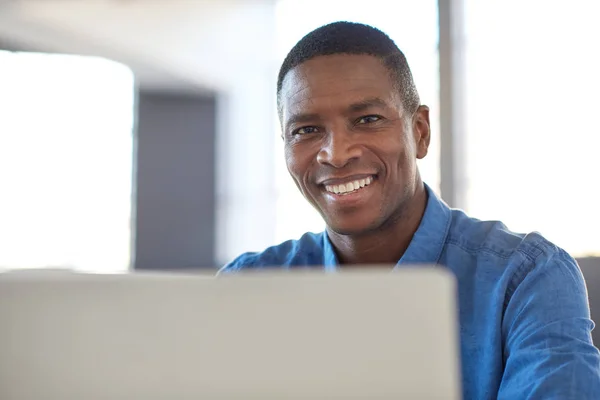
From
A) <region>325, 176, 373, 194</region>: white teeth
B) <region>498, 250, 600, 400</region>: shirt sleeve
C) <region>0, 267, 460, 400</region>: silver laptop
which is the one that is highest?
<region>325, 176, 373, 194</region>: white teeth

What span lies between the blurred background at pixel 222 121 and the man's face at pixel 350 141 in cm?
205

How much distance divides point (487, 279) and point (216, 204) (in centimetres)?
675

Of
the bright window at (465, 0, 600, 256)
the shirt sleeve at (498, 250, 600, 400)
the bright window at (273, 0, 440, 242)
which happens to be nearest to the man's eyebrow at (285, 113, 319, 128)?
the shirt sleeve at (498, 250, 600, 400)

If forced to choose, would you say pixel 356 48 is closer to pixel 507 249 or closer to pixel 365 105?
pixel 365 105

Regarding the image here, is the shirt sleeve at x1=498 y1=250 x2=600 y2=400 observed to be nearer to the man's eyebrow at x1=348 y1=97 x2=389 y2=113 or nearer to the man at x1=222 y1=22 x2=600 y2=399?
the man at x1=222 y1=22 x2=600 y2=399

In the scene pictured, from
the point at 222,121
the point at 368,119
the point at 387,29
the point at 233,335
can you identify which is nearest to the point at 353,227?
the point at 368,119

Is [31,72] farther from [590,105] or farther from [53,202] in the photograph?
[590,105]

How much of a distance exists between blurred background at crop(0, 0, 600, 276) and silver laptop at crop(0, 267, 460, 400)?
9.42 ft

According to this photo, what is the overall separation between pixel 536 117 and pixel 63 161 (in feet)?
14.1

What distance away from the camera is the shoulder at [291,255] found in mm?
1307

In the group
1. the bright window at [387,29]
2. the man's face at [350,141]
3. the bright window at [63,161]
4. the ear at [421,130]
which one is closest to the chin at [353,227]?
the man's face at [350,141]

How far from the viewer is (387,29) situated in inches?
122

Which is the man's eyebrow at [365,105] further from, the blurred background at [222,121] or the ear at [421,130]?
the blurred background at [222,121]

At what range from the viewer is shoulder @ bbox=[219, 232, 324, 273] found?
4.29 feet
